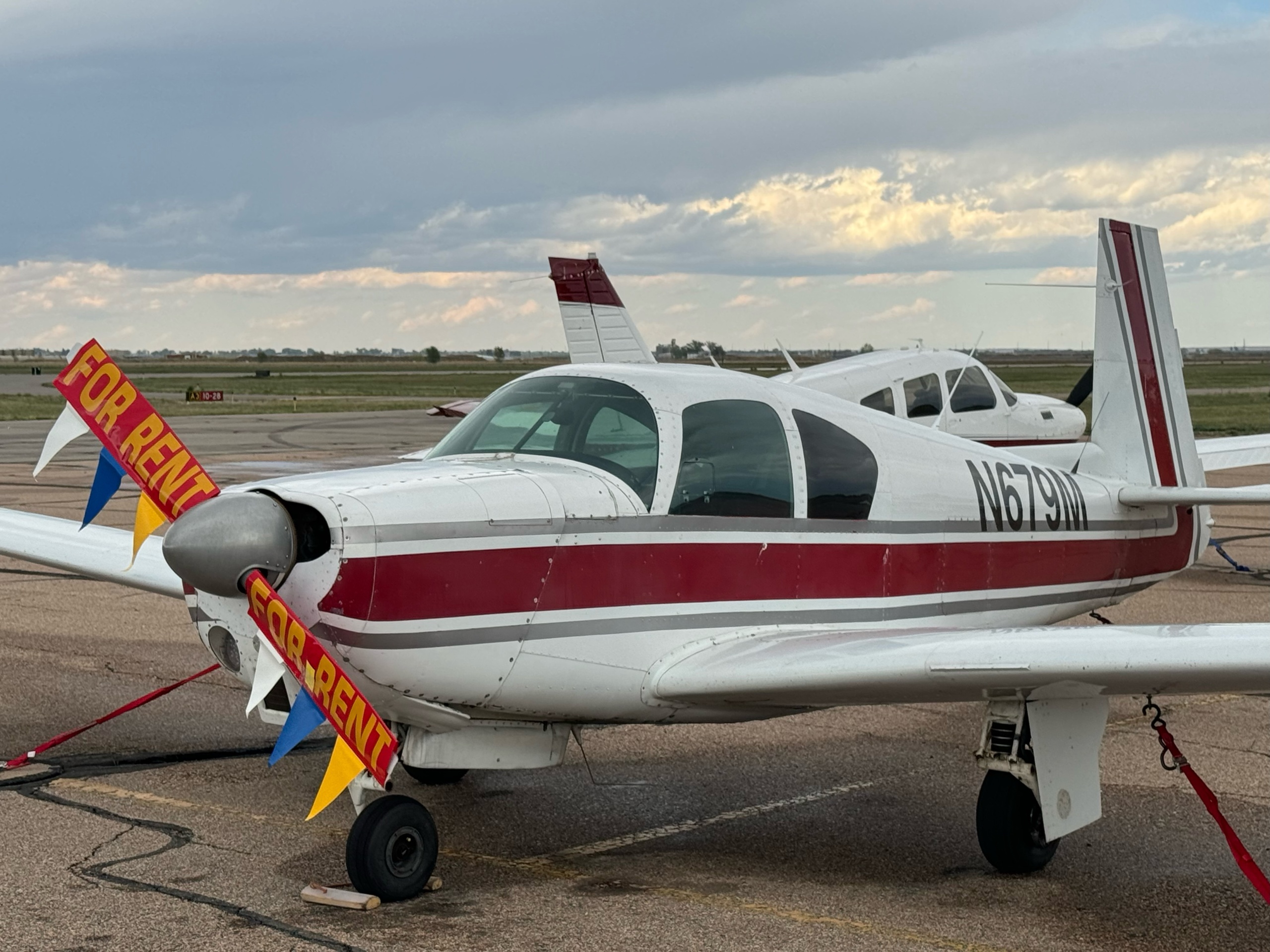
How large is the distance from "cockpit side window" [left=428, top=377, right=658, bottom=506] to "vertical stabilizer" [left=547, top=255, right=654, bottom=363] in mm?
15158

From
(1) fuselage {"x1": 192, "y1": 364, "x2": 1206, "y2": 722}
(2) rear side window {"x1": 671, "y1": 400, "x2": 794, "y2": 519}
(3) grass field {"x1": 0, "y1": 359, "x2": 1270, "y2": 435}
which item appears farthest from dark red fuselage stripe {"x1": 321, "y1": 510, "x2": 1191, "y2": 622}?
(3) grass field {"x1": 0, "y1": 359, "x2": 1270, "y2": 435}

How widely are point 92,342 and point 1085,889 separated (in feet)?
14.9

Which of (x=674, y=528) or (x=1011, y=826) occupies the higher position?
(x=674, y=528)

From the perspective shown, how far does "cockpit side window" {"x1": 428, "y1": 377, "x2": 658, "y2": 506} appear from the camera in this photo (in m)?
5.91

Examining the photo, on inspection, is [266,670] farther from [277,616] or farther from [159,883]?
[159,883]

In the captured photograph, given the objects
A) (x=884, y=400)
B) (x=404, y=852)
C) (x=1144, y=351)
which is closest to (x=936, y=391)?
(x=884, y=400)

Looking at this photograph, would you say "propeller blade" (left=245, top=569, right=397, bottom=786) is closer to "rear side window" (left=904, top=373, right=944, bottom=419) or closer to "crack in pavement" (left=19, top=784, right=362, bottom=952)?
"crack in pavement" (left=19, top=784, right=362, bottom=952)

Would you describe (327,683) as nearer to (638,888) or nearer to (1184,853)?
(638,888)

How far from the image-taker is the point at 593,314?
21547mm

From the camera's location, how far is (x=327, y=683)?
4.91 metres

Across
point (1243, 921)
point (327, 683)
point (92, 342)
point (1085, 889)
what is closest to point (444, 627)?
point (327, 683)

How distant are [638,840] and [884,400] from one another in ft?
32.1

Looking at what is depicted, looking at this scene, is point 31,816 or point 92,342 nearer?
point 92,342

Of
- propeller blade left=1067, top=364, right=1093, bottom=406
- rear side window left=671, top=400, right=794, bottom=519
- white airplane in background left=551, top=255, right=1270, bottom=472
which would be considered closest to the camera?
rear side window left=671, top=400, right=794, bottom=519
